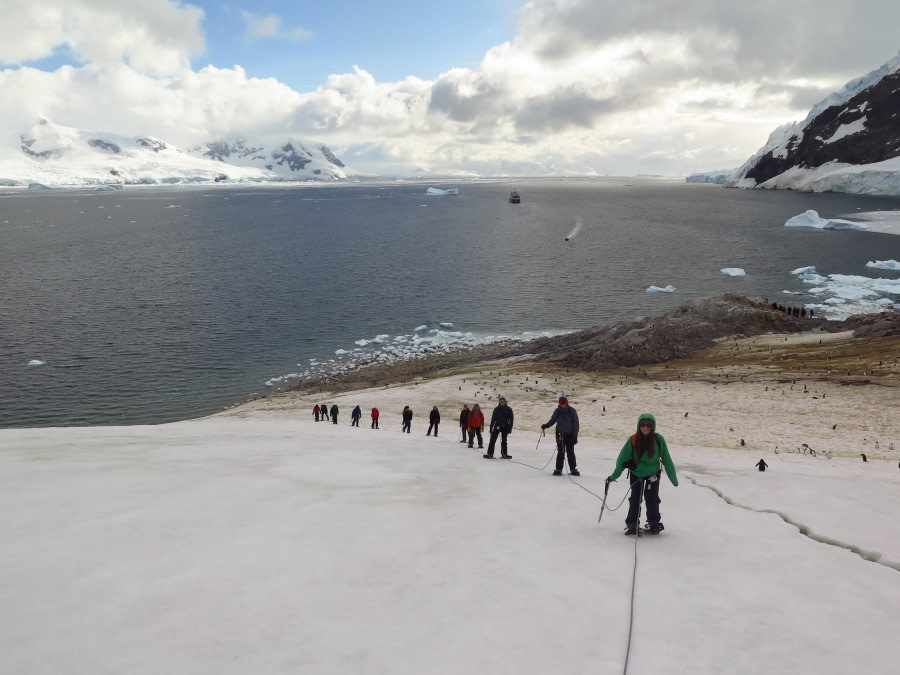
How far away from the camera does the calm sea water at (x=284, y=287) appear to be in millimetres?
45625

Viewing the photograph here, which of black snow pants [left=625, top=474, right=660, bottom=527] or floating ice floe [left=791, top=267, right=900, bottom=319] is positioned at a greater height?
black snow pants [left=625, top=474, right=660, bottom=527]

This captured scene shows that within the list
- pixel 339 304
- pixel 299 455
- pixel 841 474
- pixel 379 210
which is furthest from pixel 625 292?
pixel 379 210

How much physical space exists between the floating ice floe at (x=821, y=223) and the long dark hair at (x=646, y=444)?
13469 centimetres

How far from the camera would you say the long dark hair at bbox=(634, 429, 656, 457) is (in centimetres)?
960

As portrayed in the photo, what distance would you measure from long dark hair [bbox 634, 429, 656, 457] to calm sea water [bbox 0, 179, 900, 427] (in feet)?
122

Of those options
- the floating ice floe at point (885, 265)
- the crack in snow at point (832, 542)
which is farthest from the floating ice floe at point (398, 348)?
the floating ice floe at point (885, 265)

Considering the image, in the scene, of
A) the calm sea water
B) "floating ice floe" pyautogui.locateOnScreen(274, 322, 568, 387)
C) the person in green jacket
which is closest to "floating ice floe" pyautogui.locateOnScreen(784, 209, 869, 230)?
the calm sea water

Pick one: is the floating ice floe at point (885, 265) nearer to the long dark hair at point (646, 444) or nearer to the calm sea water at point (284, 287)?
the calm sea water at point (284, 287)

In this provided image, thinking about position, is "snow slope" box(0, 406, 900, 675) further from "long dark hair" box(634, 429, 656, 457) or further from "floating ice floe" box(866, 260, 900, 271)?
"floating ice floe" box(866, 260, 900, 271)

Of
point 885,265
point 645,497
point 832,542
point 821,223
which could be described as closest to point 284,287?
point 645,497

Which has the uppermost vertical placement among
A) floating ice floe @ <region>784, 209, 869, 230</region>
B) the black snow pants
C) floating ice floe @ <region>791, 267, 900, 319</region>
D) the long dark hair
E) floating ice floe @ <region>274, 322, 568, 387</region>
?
floating ice floe @ <region>784, 209, 869, 230</region>

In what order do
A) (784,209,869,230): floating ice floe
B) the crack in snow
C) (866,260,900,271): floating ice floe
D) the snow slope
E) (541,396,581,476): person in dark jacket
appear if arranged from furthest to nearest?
(784,209,869,230): floating ice floe → (866,260,900,271): floating ice floe → (541,396,581,476): person in dark jacket → the crack in snow → the snow slope

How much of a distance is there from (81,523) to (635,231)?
13385cm

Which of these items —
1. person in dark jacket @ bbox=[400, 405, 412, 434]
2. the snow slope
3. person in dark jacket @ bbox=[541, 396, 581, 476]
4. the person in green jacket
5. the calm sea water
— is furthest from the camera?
the calm sea water
